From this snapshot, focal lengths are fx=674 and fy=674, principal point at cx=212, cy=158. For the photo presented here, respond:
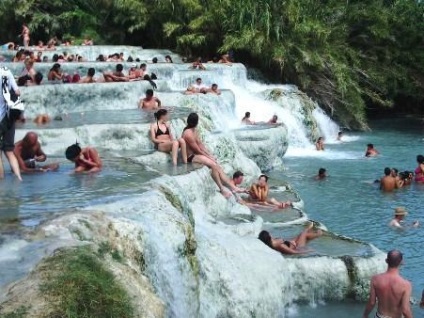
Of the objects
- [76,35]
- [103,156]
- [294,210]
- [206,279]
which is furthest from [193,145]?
[76,35]

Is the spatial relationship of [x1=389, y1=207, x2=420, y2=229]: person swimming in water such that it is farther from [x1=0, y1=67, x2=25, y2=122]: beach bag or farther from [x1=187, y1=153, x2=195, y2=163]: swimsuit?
[x1=0, y1=67, x2=25, y2=122]: beach bag

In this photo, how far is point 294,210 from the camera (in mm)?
13000

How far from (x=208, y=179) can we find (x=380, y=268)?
320 centimetres

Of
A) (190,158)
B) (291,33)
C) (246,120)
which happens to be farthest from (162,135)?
(291,33)

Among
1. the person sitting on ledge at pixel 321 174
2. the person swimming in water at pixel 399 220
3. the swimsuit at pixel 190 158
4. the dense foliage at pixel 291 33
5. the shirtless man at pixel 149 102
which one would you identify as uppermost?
the dense foliage at pixel 291 33

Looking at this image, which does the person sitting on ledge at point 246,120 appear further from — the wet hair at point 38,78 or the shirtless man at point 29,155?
the shirtless man at point 29,155

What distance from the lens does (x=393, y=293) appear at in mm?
7125

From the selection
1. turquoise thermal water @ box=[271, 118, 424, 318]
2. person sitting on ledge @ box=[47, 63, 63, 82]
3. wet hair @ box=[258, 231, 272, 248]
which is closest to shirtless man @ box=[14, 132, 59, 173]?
wet hair @ box=[258, 231, 272, 248]

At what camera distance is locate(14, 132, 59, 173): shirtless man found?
997 centimetres

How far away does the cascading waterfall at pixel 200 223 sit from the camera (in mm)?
7230

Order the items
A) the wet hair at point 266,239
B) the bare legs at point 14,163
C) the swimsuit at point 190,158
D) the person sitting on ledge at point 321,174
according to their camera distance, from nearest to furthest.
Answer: the bare legs at point 14,163 < the wet hair at point 266,239 < the swimsuit at point 190,158 < the person sitting on ledge at point 321,174

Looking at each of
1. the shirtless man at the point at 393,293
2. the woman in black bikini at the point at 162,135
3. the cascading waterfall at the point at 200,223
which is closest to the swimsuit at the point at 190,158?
the woman in black bikini at the point at 162,135

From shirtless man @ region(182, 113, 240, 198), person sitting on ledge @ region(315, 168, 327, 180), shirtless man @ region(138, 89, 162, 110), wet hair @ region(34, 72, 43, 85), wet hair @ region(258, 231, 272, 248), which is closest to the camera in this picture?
wet hair @ region(258, 231, 272, 248)

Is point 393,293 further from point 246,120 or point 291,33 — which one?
point 291,33
